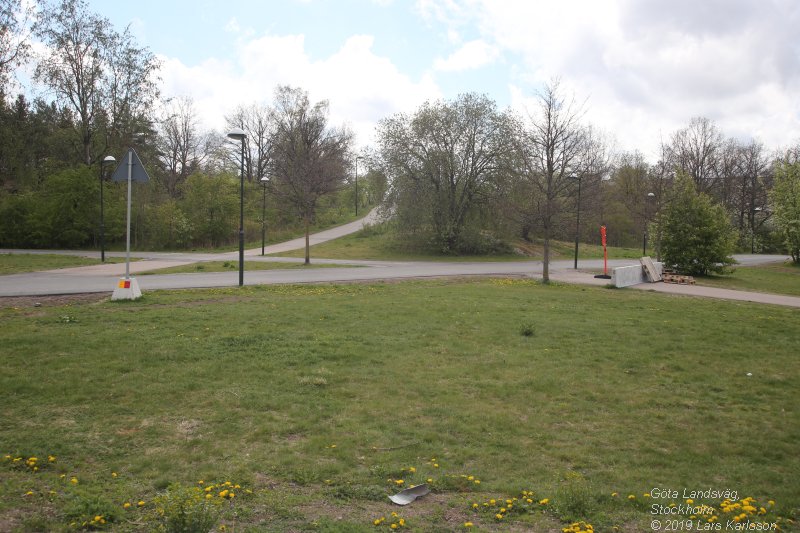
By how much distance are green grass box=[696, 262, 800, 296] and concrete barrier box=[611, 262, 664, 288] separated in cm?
255

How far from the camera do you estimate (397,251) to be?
39.0 m

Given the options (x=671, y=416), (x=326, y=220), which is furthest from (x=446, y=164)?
(x=671, y=416)

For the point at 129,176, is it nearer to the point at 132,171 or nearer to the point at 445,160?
the point at 132,171

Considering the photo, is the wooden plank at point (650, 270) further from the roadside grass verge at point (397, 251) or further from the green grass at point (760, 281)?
the roadside grass verge at point (397, 251)

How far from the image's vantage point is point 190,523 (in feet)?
10.7

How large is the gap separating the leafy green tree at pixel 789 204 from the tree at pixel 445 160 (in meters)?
20.6

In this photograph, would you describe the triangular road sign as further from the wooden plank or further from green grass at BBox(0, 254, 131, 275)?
the wooden plank

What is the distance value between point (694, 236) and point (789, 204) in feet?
60.1

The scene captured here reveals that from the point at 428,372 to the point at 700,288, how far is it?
57.9ft

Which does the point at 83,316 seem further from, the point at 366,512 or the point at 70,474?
the point at 366,512

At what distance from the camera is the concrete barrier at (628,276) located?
21.2 m

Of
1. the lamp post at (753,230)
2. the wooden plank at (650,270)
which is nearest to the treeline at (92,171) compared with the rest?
the wooden plank at (650,270)

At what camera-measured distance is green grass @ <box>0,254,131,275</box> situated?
22281mm

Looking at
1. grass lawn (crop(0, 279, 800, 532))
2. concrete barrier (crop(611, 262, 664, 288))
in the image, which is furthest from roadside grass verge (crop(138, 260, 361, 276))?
concrete barrier (crop(611, 262, 664, 288))
